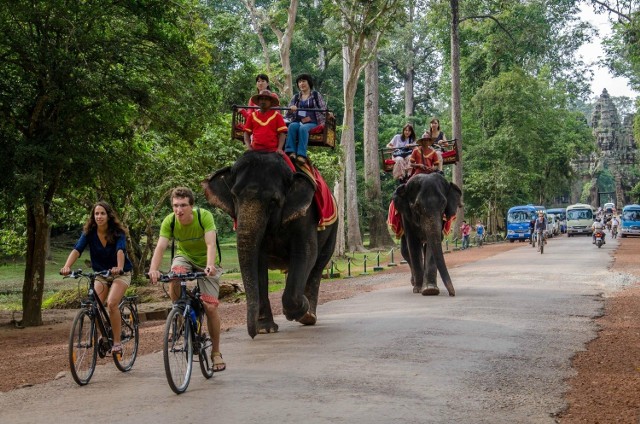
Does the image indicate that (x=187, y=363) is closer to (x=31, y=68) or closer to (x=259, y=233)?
(x=259, y=233)

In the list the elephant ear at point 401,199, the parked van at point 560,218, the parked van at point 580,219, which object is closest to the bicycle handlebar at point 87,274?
the elephant ear at point 401,199

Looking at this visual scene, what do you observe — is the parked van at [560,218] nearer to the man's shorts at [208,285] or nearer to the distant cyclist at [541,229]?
the distant cyclist at [541,229]

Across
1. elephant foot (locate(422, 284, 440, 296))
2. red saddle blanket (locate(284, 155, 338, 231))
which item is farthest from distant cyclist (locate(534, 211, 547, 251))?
red saddle blanket (locate(284, 155, 338, 231))

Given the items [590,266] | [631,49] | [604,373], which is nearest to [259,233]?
[604,373]

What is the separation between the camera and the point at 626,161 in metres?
98.4

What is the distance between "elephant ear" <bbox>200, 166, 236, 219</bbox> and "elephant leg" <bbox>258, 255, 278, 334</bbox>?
2.53 feet

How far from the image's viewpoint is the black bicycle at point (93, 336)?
8312 mm

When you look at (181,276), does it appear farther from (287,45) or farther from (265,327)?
(287,45)

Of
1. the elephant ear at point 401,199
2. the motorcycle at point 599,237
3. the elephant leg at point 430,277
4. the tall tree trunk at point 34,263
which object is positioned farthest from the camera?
the motorcycle at point 599,237

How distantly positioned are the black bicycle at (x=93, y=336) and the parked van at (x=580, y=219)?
59.8m

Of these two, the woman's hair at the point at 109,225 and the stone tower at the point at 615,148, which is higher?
the stone tower at the point at 615,148

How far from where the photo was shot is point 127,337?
9320 millimetres

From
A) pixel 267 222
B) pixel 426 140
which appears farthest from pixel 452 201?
pixel 267 222

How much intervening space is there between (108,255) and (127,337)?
86 centimetres
